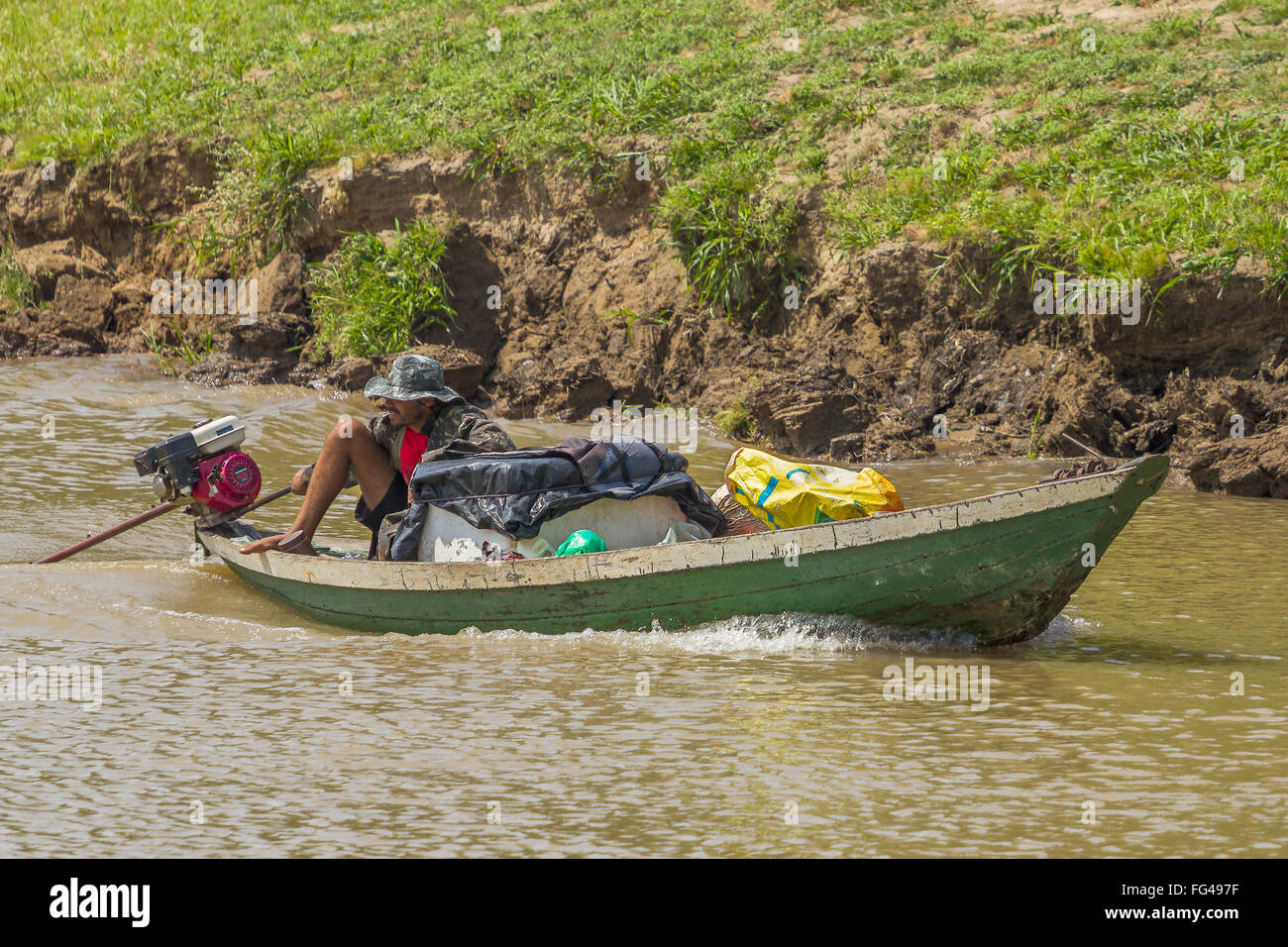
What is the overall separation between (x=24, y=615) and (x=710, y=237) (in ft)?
24.9

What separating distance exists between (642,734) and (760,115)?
1014 centimetres

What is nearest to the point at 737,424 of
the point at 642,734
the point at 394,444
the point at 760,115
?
the point at 760,115

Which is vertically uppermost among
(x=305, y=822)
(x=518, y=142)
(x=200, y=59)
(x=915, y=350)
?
(x=200, y=59)

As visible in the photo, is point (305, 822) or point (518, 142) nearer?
point (305, 822)

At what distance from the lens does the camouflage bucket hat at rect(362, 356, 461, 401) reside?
21.5 feet

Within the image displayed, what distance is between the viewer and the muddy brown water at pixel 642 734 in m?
4.01

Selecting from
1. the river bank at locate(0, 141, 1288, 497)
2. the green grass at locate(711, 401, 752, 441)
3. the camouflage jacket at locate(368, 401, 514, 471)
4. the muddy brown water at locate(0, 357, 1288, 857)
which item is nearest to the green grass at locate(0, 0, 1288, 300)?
the river bank at locate(0, 141, 1288, 497)

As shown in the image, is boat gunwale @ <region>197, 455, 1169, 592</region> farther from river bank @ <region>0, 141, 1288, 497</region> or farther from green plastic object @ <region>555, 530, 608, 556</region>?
river bank @ <region>0, 141, 1288, 497</region>

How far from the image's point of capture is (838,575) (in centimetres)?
571

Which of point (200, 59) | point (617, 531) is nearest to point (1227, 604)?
point (617, 531)

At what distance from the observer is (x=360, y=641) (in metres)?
6.43

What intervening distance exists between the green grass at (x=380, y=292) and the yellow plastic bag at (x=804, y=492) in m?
7.62

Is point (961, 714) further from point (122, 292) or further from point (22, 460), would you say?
point (122, 292)

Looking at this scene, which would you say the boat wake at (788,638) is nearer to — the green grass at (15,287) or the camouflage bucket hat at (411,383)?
the camouflage bucket hat at (411,383)
